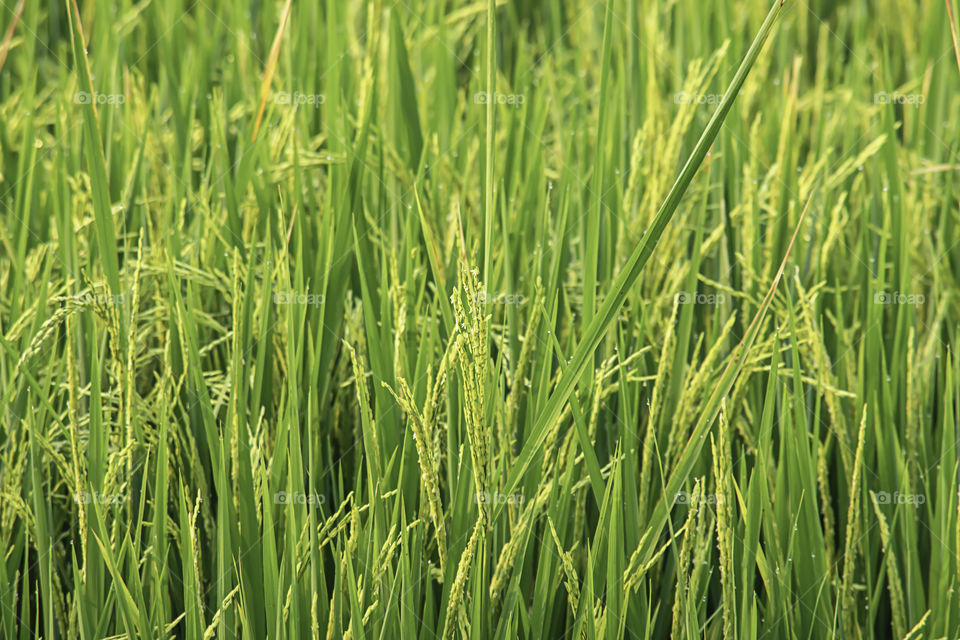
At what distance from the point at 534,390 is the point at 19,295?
2.47 feet

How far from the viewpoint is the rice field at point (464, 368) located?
3.13 feet

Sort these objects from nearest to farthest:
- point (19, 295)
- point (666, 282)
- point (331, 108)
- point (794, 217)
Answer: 1. point (19, 295)
2. point (666, 282)
3. point (794, 217)
4. point (331, 108)

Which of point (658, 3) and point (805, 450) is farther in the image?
point (658, 3)

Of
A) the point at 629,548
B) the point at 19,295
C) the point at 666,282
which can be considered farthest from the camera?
the point at 666,282

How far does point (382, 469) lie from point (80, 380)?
19.2 inches

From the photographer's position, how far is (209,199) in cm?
148

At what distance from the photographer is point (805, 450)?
1.06m

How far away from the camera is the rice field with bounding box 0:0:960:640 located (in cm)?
95

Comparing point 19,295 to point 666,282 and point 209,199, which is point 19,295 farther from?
point 666,282

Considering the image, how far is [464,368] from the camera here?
33.3 inches

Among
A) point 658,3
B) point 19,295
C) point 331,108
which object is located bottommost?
point 19,295

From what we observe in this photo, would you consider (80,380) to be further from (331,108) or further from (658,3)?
(658,3)

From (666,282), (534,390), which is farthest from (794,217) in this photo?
(534,390)

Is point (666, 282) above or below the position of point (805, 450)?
above
